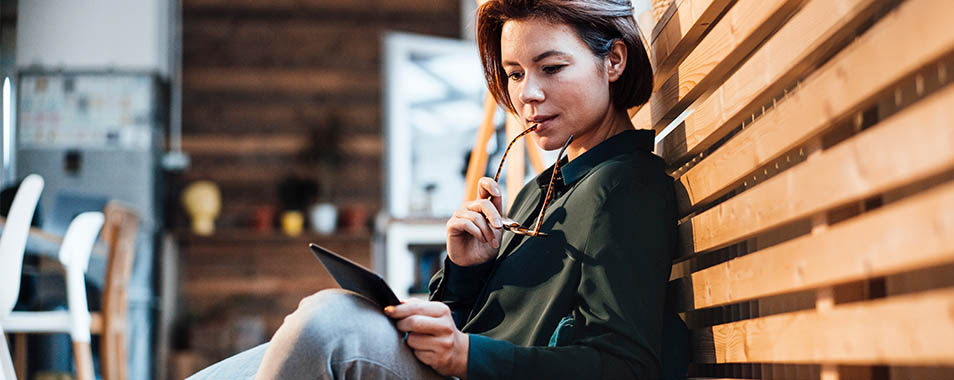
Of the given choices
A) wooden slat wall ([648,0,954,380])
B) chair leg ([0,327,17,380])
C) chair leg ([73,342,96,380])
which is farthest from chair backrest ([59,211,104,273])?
wooden slat wall ([648,0,954,380])

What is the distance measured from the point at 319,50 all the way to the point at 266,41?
1.20ft

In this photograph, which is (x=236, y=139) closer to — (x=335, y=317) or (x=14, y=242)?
(x=14, y=242)

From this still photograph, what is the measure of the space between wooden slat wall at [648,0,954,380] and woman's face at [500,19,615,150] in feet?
0.42

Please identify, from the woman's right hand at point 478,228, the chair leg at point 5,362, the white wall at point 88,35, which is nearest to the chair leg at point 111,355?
the chair leg at point 5,362

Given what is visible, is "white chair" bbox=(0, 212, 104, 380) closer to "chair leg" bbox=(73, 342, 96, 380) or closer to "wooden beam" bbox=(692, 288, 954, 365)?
"chair leg" bbox=(73, 342, 96, 380)

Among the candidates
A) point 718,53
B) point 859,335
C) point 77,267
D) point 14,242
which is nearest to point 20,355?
point 77,267

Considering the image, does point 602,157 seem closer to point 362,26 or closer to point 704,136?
point 704,136

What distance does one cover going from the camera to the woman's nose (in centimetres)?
126

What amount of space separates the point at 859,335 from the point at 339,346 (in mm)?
514

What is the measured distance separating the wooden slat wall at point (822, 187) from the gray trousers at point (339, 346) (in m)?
0.40

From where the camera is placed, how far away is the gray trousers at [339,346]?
0.95 m

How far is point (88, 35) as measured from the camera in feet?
17.9

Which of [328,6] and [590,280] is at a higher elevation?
[328,6]

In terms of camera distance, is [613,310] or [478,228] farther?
[478,228]
